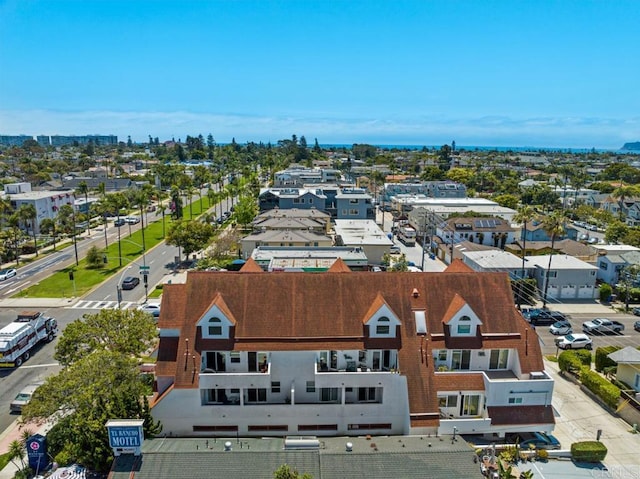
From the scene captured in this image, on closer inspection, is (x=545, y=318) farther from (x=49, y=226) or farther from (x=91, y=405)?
(x=49, y=226)

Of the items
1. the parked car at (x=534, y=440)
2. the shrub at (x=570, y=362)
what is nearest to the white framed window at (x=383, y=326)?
the parked car at (x=534, y=440)

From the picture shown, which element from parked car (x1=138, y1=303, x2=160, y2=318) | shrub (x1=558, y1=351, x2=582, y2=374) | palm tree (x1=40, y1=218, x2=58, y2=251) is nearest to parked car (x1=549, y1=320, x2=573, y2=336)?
shrub (x1=558, y1=351, x2=582, y2=374)

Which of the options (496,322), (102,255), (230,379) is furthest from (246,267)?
(102,255)

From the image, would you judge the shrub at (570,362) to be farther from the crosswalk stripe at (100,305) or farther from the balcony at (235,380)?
the crosswalk stripe at (100,305)

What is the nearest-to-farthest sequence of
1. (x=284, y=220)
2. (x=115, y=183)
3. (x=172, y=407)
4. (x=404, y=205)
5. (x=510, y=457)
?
(x=510, y=457) → (x=172, y=407) → (x=284, y=220) → (x=404, y=205) → (x=115, y=183)

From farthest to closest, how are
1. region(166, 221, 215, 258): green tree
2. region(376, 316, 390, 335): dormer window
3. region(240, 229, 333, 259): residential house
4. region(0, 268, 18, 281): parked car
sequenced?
region(240, 229, 333, 259): residential house
region(166, 221, 215, 258): green tree
region(0, 268, 18, 281): parked car
region(376, 316, 390, 335): dormer window

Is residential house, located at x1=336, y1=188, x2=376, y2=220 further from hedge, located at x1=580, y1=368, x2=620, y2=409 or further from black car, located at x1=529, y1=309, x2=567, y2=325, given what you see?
hedge, located at x1=580, y1=368, x2=620, y2=409

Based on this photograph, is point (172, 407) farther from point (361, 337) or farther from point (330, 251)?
point (330, 251)
